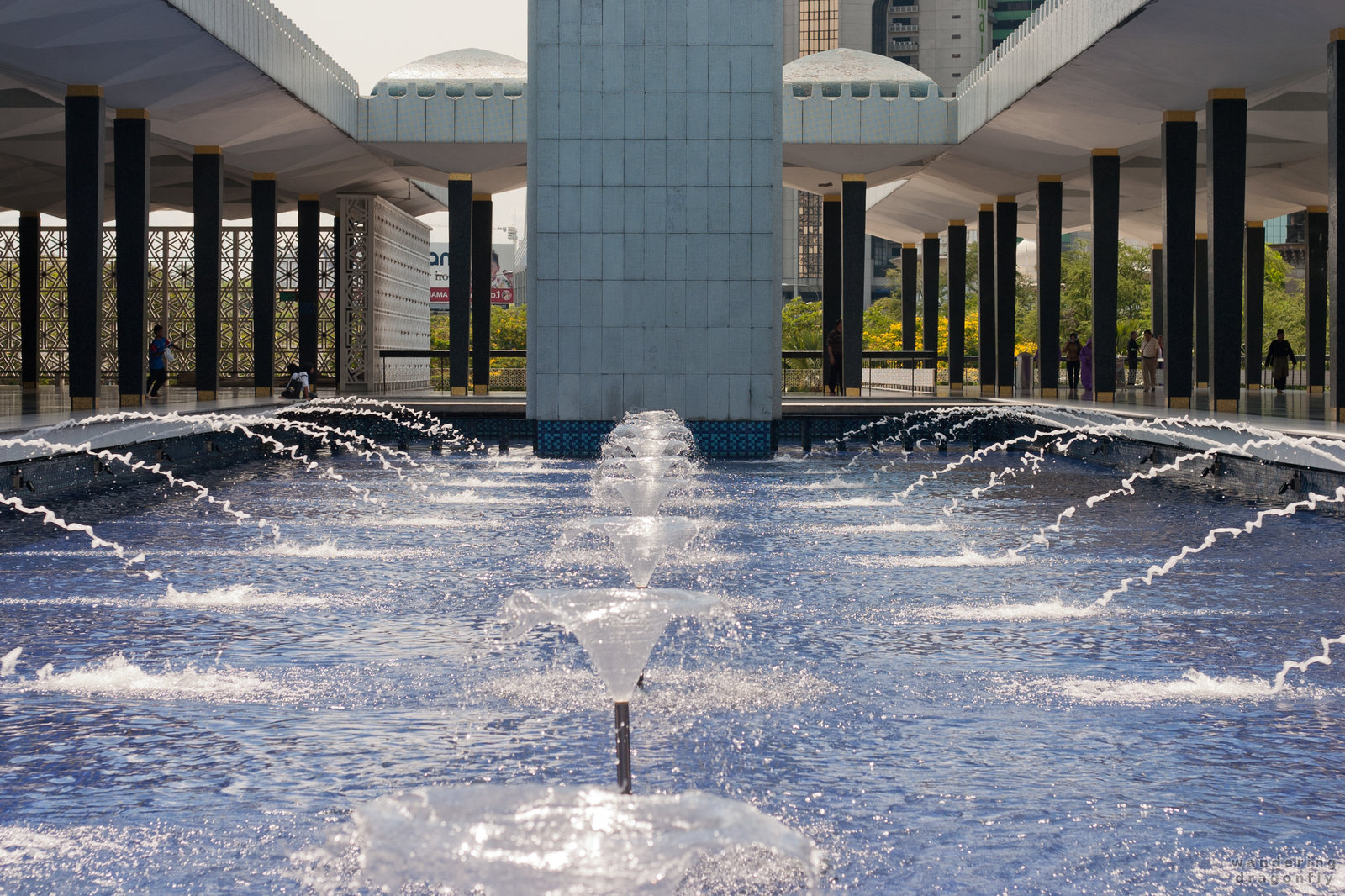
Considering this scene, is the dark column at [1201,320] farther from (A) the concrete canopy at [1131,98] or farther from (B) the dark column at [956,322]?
(B) the dark column at [956,322]

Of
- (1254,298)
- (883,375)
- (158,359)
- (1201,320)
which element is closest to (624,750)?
(158,359)

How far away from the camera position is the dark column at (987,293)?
30.5 m

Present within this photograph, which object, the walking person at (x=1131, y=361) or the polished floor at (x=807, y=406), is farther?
the walking person at (x=1131, y=361)

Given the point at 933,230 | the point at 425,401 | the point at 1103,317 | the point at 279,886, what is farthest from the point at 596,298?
the point at 933,230

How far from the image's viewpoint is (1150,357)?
85.3 ft

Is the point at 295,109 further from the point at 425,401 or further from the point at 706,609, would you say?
the point at 706,609

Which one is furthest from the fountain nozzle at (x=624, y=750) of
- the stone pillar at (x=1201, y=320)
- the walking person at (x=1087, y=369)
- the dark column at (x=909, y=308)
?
the dark column at (x=909, y=308)

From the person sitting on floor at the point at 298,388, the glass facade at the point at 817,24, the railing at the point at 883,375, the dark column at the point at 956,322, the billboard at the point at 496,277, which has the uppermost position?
the glass facade at the point at 817,24

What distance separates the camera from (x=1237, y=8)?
15.6 m

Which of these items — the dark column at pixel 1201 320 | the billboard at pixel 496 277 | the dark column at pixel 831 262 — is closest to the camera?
the dark column at pixel 831 262

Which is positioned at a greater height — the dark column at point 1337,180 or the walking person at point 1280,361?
the dark column at point 1337,180

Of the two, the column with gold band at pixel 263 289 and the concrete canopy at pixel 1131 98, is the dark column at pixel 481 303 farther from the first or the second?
the concrete canopy at pixel 1131 98

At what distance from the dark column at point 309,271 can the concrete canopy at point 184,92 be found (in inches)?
17.4

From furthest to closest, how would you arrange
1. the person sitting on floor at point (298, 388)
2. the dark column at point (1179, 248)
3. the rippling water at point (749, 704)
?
the person sitting on floor at point (298, 388)
the dark column at point (1179, 248)
the rippling water at point (749, 704)
